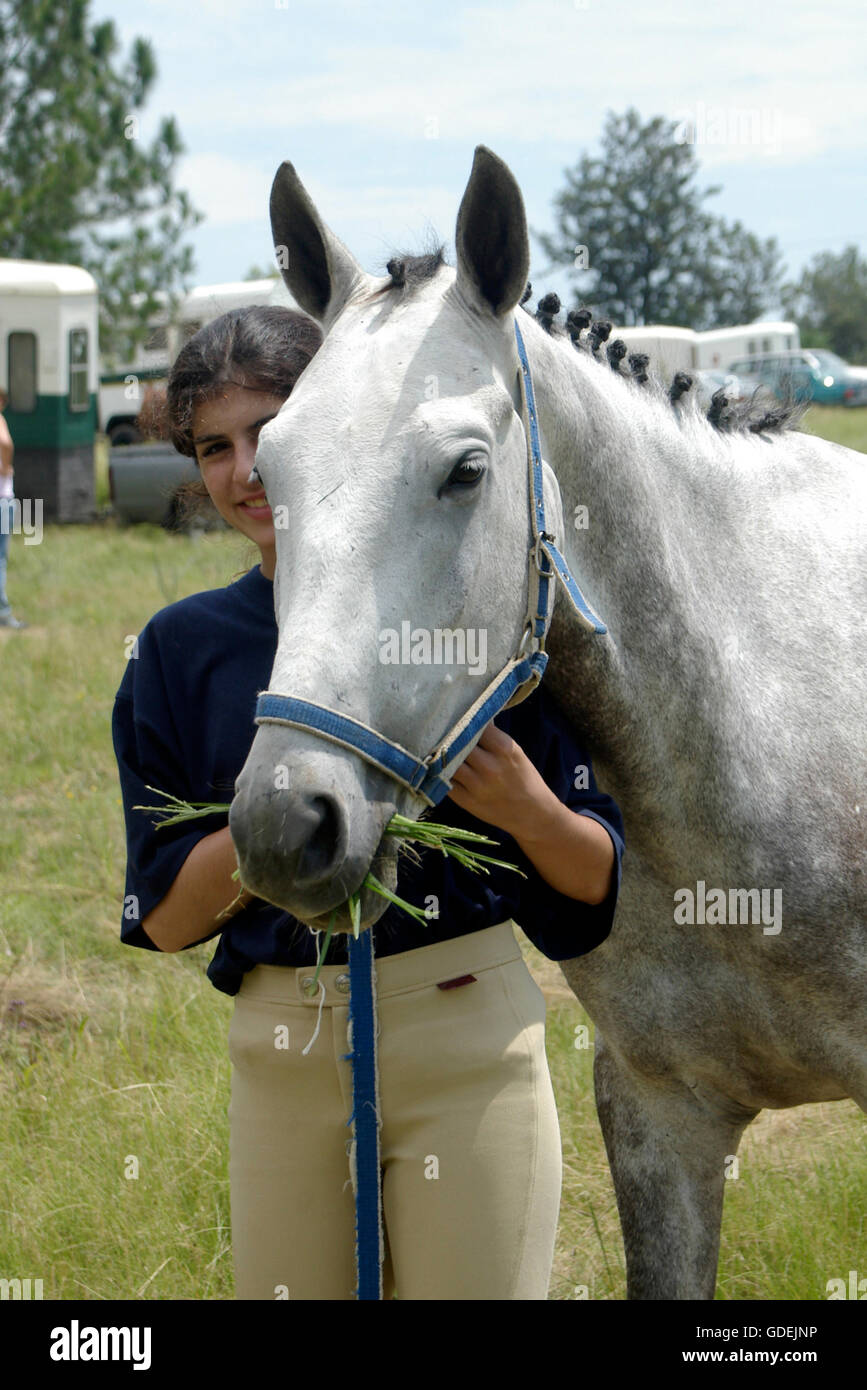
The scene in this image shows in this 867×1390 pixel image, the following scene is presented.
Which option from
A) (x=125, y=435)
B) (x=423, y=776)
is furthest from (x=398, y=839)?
(x=125, y=435)

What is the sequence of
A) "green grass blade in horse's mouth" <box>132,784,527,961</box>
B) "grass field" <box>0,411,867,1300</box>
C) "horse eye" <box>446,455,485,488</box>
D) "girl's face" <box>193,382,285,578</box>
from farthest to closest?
"grass field" <box>0,411,867,1300</box>
"girl's face" <box>193,382,285,578</box>
"horse eye" <box>446,455,485,488</box>
"green grass blade in horse's mouth" <box>132,784,527,961</box>

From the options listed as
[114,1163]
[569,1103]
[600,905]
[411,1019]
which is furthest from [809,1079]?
[114,1163]

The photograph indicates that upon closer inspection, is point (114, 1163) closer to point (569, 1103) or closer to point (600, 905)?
point (569, 1103)

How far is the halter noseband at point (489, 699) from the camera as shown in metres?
1.59

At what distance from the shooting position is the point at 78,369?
17.6 m

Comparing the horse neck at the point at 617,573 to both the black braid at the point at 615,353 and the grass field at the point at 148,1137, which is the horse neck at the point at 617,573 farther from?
the grass field at the point at 148,1137

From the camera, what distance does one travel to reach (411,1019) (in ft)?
6.38

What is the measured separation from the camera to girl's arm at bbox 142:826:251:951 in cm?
192

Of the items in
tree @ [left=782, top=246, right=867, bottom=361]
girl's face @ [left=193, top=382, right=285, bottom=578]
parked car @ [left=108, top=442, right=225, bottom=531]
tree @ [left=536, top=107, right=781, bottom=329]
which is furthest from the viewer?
tree @ [left=782, top=246, right=867, bottom=361]

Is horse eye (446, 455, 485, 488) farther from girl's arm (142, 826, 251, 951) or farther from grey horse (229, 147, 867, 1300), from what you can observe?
girl's arm (142, 826, 251, 951)

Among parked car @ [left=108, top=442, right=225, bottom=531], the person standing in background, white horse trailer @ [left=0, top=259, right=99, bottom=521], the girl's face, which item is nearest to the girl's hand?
the girl's face

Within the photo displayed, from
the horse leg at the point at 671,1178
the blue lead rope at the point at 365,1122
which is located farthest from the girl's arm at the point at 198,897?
the horse leg at the point at 671,1178

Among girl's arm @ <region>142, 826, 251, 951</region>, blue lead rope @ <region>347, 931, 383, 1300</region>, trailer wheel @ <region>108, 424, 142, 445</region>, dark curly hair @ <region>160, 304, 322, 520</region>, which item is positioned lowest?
blue lead rope @ <region>347, 931, 383, 1300</region>

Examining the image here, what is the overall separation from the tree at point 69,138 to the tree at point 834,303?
38.6 meters
